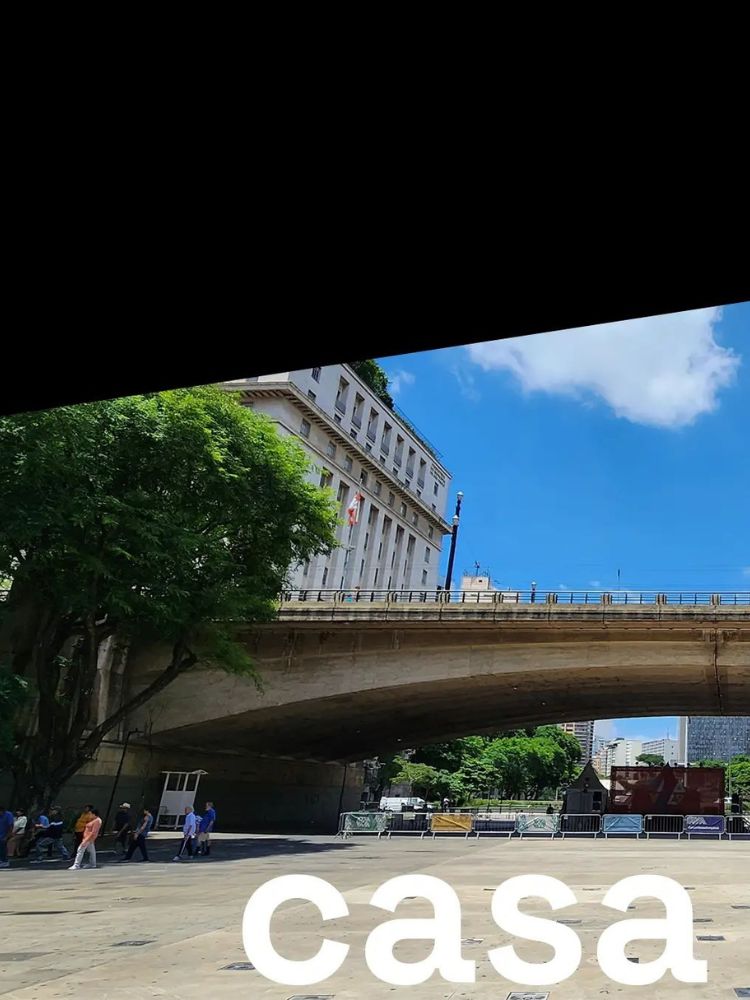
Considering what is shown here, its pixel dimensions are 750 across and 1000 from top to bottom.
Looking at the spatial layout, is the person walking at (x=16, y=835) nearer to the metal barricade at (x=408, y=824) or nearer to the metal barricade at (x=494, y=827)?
the metal barricade at (x=408, y=824)

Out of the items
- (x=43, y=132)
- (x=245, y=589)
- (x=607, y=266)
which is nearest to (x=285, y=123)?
(x=43, y=132)

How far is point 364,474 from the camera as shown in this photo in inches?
2584

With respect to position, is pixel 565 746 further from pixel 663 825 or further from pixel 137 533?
pixel 137 533

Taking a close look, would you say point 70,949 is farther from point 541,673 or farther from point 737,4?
point 541,673

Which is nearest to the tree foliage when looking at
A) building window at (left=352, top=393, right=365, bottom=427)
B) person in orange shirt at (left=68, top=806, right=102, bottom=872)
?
building window at (left=352, top=393, right=365, bottom=427)

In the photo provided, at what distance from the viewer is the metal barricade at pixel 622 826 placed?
1438 inches

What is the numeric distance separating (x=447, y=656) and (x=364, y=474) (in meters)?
29.4

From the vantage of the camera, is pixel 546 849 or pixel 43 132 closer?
pixel 43 132

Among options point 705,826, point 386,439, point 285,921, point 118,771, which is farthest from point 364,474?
point 285,921

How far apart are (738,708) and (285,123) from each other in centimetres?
5086

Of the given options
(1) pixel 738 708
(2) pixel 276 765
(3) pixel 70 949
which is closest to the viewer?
(3) pixel 70 949

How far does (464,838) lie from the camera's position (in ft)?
117

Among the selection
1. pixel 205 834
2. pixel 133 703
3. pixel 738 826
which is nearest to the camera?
pixel 205 834

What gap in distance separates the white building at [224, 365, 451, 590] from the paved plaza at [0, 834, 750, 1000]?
30.5 metres
